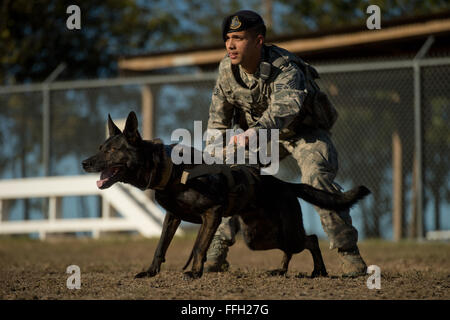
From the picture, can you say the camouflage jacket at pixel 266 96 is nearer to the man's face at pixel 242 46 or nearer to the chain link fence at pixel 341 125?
the man's face at pixel 242 46

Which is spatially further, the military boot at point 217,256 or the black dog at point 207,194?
the military boot at point 217,256

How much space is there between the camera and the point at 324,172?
5.20m

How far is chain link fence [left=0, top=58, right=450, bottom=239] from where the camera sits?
10.9 meters

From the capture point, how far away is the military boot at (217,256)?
5.48 m

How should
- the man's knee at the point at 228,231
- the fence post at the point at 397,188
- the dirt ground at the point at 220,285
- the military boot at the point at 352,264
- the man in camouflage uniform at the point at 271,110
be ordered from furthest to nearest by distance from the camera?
the fence post at the point at 397,188 → the man's knee at the point at 228,231 → the military boot at the point at 352,264 → the man in camouflage uniform at the point at 271,110 → the dirt ground at the point at 220,285

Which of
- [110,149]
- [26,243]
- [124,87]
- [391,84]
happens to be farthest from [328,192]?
[124,87]

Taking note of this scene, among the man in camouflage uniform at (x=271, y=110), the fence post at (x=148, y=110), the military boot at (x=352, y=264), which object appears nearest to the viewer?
the man in camouflage uniform at (x=271, y=110)

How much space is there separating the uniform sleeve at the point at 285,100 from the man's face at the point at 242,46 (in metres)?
0.27

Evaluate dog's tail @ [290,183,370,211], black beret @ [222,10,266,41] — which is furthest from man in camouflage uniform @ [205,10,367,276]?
dog's tail @ [290,183,370,211]

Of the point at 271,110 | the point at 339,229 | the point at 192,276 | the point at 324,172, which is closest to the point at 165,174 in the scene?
the point at 192,276

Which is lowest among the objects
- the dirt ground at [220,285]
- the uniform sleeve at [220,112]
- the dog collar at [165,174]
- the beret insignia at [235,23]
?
the dirt ground at [220,285]

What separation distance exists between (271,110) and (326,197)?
2.54 ft

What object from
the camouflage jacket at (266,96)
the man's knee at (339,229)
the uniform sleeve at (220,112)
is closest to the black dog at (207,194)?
the man's knee at (339,229)

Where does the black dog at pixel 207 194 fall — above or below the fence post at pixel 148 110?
below
